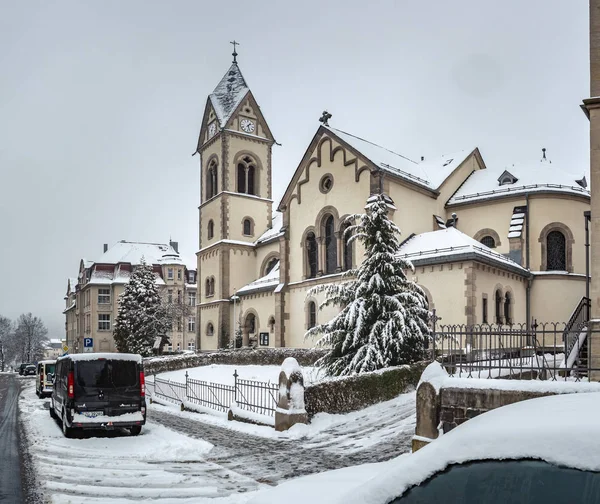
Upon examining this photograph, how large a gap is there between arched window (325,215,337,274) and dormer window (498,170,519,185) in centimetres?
1000

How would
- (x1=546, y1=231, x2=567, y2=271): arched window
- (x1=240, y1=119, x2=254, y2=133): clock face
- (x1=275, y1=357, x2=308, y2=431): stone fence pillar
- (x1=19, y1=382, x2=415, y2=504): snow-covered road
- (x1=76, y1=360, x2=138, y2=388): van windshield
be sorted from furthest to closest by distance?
(x1=240, y1=119, x2=254, y2=133): clock face, (x1=546, y1=231, x2=567, y2=271): arched window, (x1=275, y1=357, x2=308, y2=431): stone fence pillar, (x1=76, y1=360, x2=138, y2=388): van windshield, (x1=19, y1=382, x2=415, y2=504): snow-covered road

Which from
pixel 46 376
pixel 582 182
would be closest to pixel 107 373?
pixel 46 376

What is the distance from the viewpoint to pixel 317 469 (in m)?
10.4

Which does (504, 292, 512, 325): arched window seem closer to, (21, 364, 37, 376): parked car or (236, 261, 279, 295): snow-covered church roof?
(236, 261, 279, 295): snow-covered church roof

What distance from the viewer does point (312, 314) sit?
3625 cm

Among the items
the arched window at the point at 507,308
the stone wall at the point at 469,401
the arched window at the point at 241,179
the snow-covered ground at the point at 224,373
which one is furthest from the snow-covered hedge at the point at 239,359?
the stone wall at the point at 469,401

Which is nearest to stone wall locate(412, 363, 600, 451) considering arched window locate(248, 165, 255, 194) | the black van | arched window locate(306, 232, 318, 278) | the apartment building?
the black van

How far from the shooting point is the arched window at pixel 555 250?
107ft

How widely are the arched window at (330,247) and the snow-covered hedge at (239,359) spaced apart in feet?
17.7

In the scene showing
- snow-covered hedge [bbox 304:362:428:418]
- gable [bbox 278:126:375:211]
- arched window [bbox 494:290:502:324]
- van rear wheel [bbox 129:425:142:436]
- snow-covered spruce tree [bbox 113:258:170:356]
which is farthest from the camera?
snow-covered spruce tree [bbox 113:258:170:356]

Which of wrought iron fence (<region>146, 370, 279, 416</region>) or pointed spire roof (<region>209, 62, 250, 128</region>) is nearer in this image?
wrought iron fence (<region>146, 370, 279, 416</region>)

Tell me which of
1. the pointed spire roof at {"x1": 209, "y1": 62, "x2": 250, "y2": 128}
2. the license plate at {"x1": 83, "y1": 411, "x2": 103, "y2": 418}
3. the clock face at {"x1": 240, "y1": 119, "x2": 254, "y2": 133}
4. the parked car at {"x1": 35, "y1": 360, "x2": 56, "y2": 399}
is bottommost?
the parked car at {"x1": 35, "y1": 360, "x2": 56, "y2": 399}

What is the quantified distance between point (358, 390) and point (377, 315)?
3.92 metres

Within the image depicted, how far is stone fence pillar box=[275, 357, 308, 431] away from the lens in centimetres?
1459
